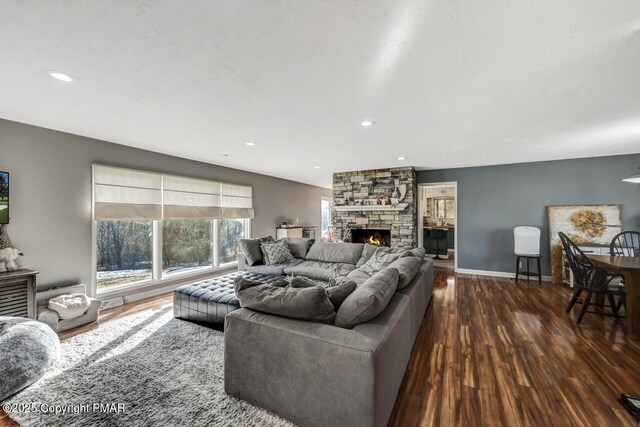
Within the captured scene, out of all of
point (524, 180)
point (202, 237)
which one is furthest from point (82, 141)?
point (524, 180)

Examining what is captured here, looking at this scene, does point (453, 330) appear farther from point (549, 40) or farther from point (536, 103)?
point (549, 40)

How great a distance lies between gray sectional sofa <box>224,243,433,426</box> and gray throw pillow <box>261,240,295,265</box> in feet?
8.02

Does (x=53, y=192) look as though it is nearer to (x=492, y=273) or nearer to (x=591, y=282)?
(x=591, y=282)

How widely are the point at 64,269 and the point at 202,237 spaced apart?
2153 millimetres

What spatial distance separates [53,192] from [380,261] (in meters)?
4.27

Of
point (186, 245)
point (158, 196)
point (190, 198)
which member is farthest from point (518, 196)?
point (158, 196)

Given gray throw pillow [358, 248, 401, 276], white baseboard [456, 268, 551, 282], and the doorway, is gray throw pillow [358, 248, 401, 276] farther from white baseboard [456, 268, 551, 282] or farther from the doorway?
white baseboard [456, 268, 551, 282]

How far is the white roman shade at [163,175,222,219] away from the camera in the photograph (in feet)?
14.7

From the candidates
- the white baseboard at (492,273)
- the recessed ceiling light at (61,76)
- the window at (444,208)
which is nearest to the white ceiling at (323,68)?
the recessed ceiling light at (61,76)

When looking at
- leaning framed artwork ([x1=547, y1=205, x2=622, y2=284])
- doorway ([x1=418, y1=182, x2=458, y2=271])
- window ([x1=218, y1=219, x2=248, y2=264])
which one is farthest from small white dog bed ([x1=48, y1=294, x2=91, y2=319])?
leaning framed artwork ([x1=547, y1=205, x2=622, y2=284])

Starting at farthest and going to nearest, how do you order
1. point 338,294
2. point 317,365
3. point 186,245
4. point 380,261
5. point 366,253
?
point 186,245 → point 366,253 → point 380,261 → point 338,294 → point 317,365

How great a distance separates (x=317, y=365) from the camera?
1438mm

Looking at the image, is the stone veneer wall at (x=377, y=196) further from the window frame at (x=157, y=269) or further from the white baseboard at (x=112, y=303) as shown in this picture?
the white baseboard at (x=112, y=303)

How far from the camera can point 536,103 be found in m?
2.44
